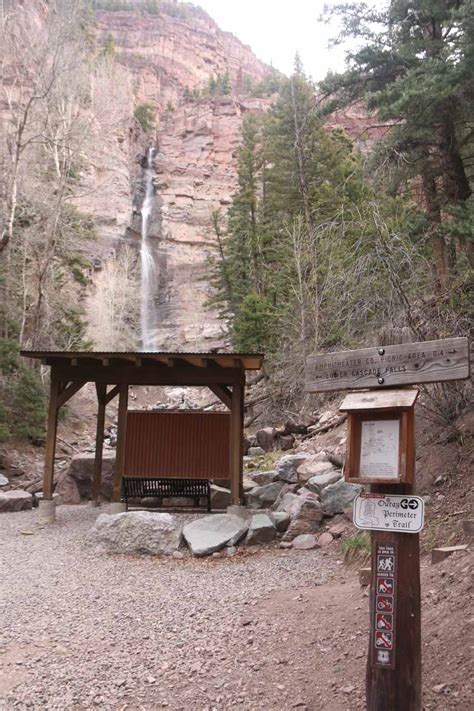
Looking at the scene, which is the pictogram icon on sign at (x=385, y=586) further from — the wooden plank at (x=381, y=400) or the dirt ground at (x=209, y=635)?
the wooden plank at (x=381, y=400)

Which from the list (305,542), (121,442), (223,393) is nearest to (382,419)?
(305,542)

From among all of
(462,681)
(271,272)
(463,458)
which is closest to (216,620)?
(462,681)

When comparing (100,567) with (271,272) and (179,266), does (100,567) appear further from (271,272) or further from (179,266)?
(179,266)

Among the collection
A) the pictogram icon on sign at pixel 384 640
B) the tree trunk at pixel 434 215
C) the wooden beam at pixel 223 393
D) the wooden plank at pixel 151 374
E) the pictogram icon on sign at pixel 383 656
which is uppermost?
the tree trunk at pixel 434 215

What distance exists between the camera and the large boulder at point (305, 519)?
7.71 metres

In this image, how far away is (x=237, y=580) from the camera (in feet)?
20.1

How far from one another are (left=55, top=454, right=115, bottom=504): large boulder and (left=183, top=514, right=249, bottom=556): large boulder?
465 cm

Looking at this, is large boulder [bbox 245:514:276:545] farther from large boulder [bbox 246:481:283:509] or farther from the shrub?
the shrub

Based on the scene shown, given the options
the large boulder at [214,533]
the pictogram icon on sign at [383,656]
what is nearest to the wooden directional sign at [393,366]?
the pictogram icon on sign at [383,656]

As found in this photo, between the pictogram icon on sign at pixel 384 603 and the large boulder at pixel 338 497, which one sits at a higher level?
the pictogram icon on sign at pixel 384 603

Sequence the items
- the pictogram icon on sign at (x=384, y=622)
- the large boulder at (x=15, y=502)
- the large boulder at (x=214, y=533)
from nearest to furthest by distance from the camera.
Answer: the pictogram icon on sign at (x=384, y=622) < the large boulder at (x=214, y=533) < the large boulder at (x=15, y=502)

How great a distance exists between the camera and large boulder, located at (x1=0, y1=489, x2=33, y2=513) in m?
11.0

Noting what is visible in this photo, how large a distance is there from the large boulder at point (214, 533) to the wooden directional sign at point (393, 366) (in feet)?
14.8

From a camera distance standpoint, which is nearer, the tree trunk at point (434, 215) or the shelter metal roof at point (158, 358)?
the shelter metal roof at point (158, 358)
